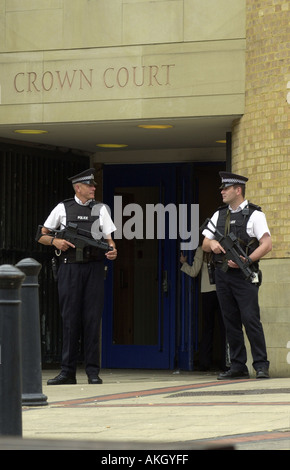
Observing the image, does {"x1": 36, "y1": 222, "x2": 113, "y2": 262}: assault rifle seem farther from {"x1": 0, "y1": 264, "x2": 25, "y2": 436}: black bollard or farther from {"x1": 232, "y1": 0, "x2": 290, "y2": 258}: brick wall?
{"x1": 0, "y1": 264, "x2": 25, "y2": 436}: black bollard

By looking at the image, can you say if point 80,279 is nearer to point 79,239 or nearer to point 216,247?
point 79,239

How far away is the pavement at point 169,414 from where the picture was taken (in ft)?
17.2

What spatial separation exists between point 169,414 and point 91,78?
565 centimetres

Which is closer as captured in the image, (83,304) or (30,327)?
(30,327)

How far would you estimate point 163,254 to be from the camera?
1393cm

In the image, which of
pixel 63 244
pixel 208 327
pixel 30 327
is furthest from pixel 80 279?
pixel 208 327

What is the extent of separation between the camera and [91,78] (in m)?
11.5

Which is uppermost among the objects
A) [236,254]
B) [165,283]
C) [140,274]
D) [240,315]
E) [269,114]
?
[269,114]

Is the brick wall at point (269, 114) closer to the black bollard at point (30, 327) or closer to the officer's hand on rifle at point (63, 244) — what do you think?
the officer's hand on rifle at point (63, 244)

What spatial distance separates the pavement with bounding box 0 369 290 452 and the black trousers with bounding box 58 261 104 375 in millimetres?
269

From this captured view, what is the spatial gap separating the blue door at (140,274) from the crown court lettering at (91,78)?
2.63m

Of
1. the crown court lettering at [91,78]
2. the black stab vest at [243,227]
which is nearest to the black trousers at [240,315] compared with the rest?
the black stab vest at [243,227]

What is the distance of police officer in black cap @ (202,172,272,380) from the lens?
980 cm

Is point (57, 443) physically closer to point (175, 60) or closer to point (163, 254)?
point (175, 60)
